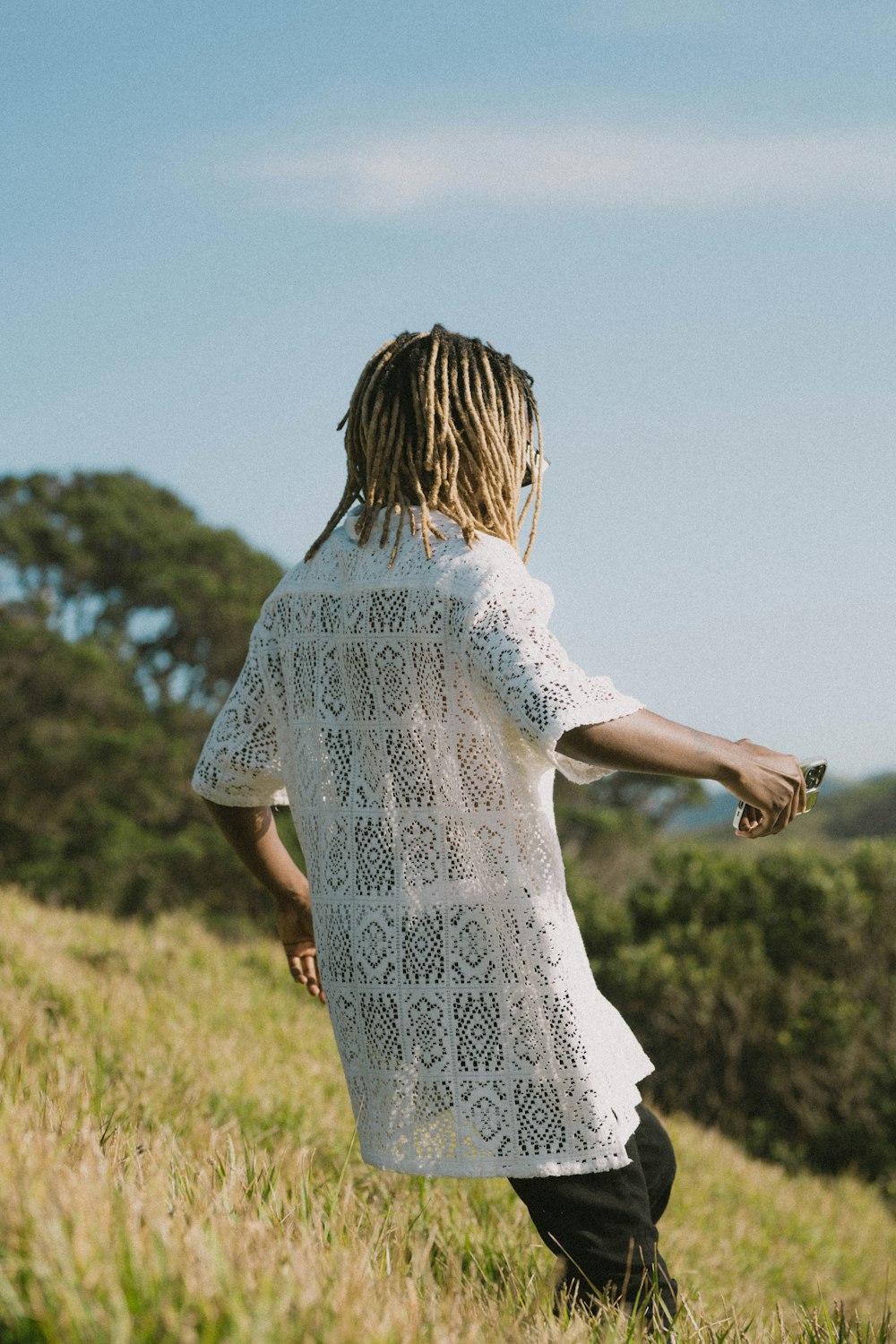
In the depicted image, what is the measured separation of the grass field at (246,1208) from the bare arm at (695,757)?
2.61ft

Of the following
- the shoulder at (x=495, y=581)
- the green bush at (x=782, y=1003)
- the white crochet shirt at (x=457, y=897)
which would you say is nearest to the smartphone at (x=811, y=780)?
the white crochet shirt at (x=457, y=897)

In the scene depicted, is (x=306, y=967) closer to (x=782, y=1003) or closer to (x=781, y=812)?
(x=781, y=812)

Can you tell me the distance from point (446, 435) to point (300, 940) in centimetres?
113

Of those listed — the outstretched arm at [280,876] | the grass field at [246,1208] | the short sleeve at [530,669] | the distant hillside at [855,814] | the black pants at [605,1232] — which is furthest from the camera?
the distant hillside at [855,814]

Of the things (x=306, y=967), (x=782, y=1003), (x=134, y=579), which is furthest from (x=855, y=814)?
(x=306, y=967)

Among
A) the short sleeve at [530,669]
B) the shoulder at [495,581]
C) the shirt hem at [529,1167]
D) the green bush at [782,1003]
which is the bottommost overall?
the green bush at [782,1003]

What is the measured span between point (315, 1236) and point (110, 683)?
54.8ft

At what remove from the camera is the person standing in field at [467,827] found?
2.02 metres

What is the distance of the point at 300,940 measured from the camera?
2641 mm

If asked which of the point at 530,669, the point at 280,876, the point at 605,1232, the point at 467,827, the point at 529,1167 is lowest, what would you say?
the point at 605,1232

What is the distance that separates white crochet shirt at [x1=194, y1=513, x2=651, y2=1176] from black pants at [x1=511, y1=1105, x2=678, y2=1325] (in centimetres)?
7

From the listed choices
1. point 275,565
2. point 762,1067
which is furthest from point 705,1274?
point 275,565

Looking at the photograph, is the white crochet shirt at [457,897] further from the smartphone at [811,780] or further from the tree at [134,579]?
the tree at [134,579]

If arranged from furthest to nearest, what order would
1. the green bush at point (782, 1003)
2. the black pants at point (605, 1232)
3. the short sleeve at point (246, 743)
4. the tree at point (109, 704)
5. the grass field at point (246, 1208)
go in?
the tree at point (109, 704) → the green bush at point (782, 1003) → the short sleeve at point (246, 743) → the black pants at point (605, 1232) → the grass field at point (246, 1208)
